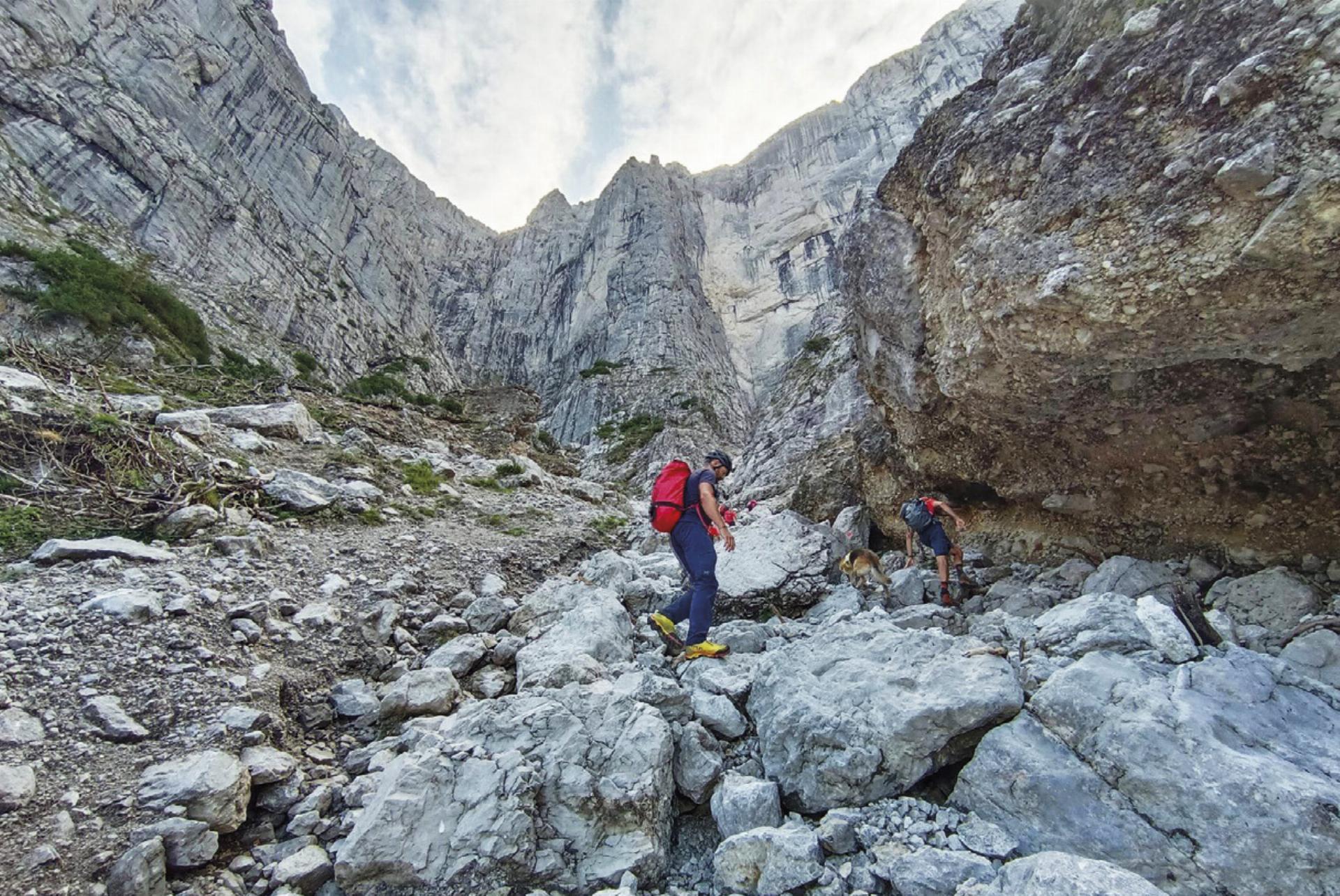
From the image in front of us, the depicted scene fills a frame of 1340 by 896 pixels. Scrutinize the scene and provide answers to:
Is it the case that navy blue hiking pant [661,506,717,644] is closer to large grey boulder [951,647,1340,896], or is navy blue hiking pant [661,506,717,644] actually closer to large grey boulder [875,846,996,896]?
large grey boulder [951,647,1340,896]

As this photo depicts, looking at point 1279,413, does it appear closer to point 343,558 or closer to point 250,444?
point 343,558

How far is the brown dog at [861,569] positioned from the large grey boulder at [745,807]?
13.5 ft

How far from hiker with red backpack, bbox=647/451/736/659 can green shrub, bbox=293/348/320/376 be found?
26.8 m

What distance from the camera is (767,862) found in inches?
105

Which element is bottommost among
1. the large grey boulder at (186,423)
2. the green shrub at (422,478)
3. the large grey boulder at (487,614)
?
the large grey boulder at (487,614)

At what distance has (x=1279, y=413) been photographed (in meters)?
4.52

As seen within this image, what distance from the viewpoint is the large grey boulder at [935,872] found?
2.44m

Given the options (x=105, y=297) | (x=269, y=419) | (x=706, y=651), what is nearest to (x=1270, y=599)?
(x=706, y=651)

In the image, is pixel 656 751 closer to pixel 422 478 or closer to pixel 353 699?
pixel 353 699

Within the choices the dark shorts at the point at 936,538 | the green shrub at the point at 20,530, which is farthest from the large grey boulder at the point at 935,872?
the green shrub at the point at 20,530

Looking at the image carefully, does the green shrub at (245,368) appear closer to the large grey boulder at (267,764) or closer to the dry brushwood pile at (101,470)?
the dry brushwood pile at (101,470)

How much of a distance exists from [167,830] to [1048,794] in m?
4.11

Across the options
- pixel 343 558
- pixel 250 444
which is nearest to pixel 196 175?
pixel 250 444

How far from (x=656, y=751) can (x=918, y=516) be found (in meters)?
5.21
